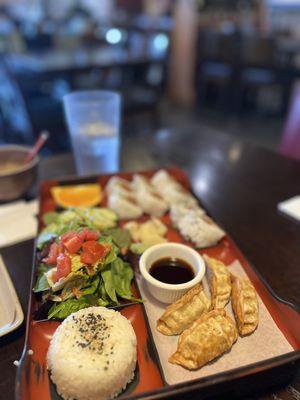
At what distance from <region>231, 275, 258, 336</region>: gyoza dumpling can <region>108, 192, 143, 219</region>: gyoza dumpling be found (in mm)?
591

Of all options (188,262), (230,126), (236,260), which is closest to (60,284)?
(188,262)

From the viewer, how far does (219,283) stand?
3.56ft

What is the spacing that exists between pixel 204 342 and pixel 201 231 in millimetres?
514

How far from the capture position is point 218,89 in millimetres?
6863

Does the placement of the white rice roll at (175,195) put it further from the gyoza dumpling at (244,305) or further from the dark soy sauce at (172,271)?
the gyoza dumpling at (244,305)

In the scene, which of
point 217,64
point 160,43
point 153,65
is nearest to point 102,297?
point 153,65

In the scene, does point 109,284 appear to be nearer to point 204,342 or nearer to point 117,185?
point 204,342

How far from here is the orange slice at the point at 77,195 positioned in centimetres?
160

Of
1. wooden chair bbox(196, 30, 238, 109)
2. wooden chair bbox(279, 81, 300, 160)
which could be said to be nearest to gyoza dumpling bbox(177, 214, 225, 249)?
wooden chair bbox(279, 81, 300, 160)

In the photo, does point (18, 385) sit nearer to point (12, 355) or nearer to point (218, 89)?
point (12, 355)

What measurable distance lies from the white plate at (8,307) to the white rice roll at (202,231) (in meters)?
0.70

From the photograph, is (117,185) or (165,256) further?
(117,185)

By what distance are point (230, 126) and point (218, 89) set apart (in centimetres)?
128

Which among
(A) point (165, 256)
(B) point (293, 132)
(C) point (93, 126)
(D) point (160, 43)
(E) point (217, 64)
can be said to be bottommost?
(E) point (217, 64)
